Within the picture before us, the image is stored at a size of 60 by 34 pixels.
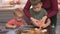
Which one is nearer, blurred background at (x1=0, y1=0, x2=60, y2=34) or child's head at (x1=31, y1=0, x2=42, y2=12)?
child's head at (x1=31, y1=0, x2=42, y2=12)

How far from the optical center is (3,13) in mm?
1450

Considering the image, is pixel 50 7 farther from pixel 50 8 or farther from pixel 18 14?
pixel 18 14

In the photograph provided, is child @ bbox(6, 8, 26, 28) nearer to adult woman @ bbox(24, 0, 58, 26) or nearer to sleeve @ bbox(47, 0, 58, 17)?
adult woman @ bbox(24, 0, 58, 26)

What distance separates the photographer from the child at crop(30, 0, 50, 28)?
0.89m

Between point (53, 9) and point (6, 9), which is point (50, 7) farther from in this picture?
point (6, 9)

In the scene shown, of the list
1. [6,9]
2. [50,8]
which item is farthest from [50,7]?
[6,9]

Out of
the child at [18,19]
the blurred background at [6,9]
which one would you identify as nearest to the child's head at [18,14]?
the child at [18,19]

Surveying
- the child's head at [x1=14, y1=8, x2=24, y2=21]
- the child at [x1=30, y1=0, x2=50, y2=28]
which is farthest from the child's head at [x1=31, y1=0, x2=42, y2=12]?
the child's head at [x1=14, y1=8, x2=24, y2=21]

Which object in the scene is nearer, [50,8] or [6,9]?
[50,8]

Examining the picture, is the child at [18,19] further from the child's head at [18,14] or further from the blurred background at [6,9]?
the blurred background at [6,9]

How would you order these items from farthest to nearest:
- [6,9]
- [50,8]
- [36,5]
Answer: [6,9] → [50,8] → [36,5]

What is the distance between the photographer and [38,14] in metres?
0.92

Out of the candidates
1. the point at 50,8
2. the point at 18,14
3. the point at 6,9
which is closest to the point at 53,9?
the point at 50,8

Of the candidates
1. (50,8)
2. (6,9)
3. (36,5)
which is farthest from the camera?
(6,9)
